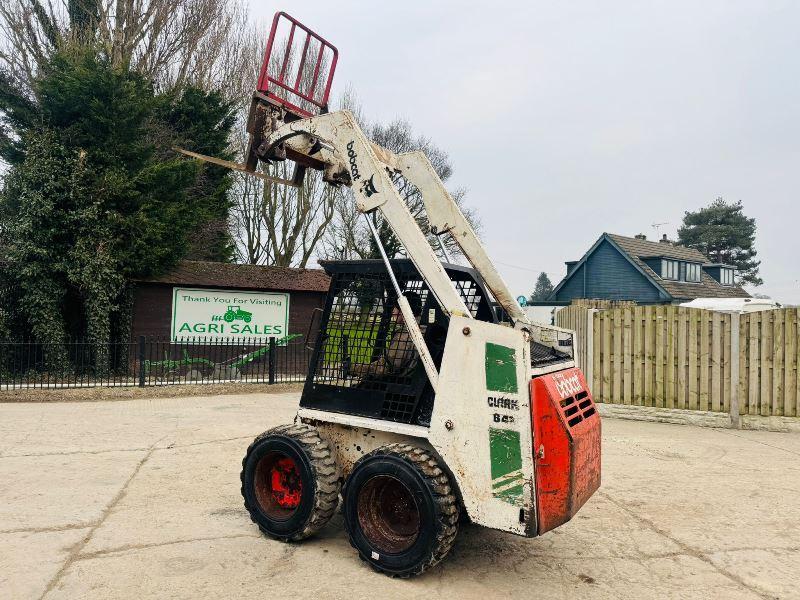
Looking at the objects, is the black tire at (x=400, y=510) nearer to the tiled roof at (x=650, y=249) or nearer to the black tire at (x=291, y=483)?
Answer: the black tire at (x=291, y=483)

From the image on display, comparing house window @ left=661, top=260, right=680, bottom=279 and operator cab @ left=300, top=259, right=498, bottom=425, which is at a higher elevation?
house window @ left=661, top=260, right=680, bottom=279

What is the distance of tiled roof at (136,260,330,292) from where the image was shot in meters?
16.4

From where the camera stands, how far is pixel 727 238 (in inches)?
2256

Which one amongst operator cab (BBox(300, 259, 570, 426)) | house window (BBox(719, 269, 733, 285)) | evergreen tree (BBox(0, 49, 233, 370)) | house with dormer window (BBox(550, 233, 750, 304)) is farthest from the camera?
house window (BBox(719, 269, 733, 285))

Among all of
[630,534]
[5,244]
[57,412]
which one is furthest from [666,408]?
[5,244]

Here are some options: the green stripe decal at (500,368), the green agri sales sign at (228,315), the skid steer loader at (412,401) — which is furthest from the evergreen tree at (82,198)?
the green stripe decal at (500,368)

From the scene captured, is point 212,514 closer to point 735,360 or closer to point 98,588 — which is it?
point 98,588

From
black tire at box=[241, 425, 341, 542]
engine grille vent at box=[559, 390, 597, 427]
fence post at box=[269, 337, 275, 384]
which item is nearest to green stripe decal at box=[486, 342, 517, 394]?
engine grille vent at box=[559, 390, 597, 427]

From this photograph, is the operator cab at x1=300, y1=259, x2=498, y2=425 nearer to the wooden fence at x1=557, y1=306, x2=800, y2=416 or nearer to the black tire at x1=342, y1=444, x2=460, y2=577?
the black tire at x1=342, y1=444, x2=460, y2=577

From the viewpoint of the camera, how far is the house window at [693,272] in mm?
37250

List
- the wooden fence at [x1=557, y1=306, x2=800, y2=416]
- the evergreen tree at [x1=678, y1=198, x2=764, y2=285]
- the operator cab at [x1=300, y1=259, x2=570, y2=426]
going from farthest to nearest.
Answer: the evergreen tree at [x1=678, y1=198, x2=764, y2=285] < the wooden fence at [x1=557, y1=306, x2=800, y2=416] < the operator cab at [x1=300, y1=259, x2=570, y2=426]

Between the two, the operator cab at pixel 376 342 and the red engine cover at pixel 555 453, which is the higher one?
the operator cab at pixel 376 342

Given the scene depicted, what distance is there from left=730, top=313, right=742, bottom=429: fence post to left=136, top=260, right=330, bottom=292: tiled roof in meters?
10.6

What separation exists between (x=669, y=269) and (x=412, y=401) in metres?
35.4
